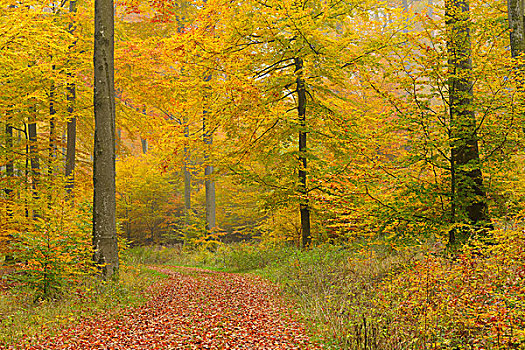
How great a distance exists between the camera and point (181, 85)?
9.36 meters

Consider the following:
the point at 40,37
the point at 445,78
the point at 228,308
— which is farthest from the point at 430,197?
the point at 40,37

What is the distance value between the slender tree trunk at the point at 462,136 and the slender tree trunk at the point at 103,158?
6.80 metres

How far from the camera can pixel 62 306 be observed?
6.42m

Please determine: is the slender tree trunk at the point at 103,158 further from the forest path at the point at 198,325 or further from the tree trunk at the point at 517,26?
the tree trunk at the point at 517,26

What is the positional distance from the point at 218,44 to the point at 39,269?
19.9 feet

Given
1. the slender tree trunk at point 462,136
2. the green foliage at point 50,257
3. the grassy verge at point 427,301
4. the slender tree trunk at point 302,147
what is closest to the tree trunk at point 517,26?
the slender tree trunk at point 462,136

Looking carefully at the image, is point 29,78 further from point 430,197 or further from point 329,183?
point 430,197

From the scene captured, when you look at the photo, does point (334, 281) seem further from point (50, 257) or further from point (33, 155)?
point (33, 155)

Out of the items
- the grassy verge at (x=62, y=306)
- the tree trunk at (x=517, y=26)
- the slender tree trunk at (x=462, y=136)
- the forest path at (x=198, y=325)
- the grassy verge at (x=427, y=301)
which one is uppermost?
the tree trunk at (x=517, y=26)

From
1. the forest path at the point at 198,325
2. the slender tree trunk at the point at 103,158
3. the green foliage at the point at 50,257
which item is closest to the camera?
the forest path at the point at 198,325

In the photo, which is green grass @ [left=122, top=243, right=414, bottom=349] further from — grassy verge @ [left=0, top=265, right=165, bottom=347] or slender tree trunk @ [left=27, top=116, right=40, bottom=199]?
slender tree trunk @ [left=27, top=116, right=40, bottom=199]

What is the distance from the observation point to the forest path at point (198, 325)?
490cm

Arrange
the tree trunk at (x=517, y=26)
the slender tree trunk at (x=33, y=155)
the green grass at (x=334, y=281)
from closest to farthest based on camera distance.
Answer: the green grass at (x=334, y=281) < the tree trunk at (x=517, y=26) < the slender tree trunk at (x=33, y=155)

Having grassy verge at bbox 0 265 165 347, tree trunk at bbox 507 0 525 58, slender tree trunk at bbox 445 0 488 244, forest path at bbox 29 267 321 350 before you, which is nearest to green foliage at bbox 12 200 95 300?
grassy verge at bbox 0 265 165 347
